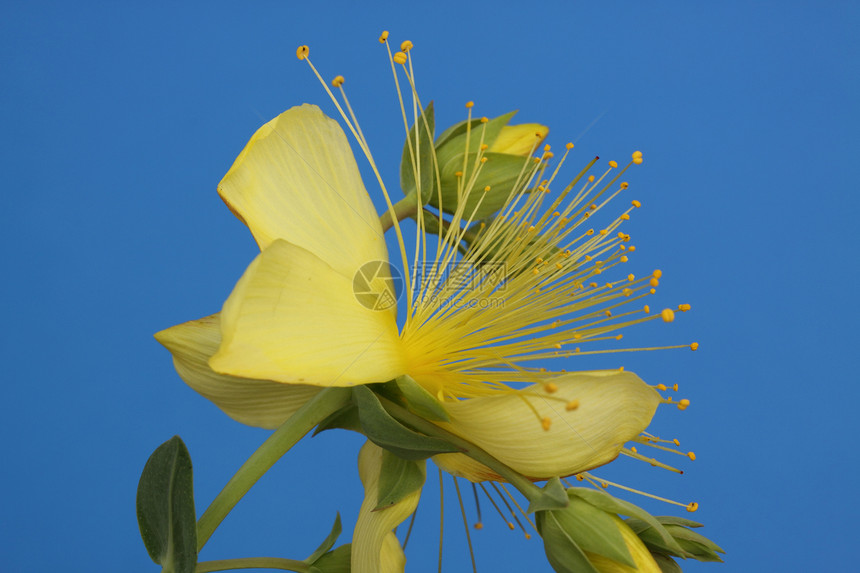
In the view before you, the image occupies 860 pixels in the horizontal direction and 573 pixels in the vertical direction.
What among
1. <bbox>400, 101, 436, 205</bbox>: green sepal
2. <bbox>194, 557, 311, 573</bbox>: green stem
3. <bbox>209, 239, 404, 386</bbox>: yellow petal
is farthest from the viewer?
<bbox>400, 101, 436, 205</bbox>: green sepal

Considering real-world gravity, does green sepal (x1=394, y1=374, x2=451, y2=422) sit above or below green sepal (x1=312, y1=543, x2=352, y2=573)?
above

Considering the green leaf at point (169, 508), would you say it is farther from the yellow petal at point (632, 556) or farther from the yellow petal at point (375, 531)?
the yellow petal at point (632, 556)

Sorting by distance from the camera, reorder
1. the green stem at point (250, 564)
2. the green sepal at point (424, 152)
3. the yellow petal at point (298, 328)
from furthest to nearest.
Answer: the green sepal at point (424, 152), the green stem at point (250, 564), the yellow petal at point (298, 328)

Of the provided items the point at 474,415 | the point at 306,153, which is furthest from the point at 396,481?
the point at 306,153

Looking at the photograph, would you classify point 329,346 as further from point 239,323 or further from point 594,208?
point 594,208

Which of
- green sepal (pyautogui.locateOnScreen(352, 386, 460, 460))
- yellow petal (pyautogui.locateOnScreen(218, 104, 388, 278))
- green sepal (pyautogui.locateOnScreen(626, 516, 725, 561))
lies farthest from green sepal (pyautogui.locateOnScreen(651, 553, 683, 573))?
yellow petal (pyautogui.locateOnScreen(218, 104, 388, 278))

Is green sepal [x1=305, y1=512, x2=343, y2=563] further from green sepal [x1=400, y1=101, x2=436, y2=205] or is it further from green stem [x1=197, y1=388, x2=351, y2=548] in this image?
→ green sepal [x1=400, y1=101, x2=436, y2=205]

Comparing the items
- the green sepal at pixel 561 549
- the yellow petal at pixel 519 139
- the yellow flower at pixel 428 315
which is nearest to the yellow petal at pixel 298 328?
the yellow flower at pixel 428 315
